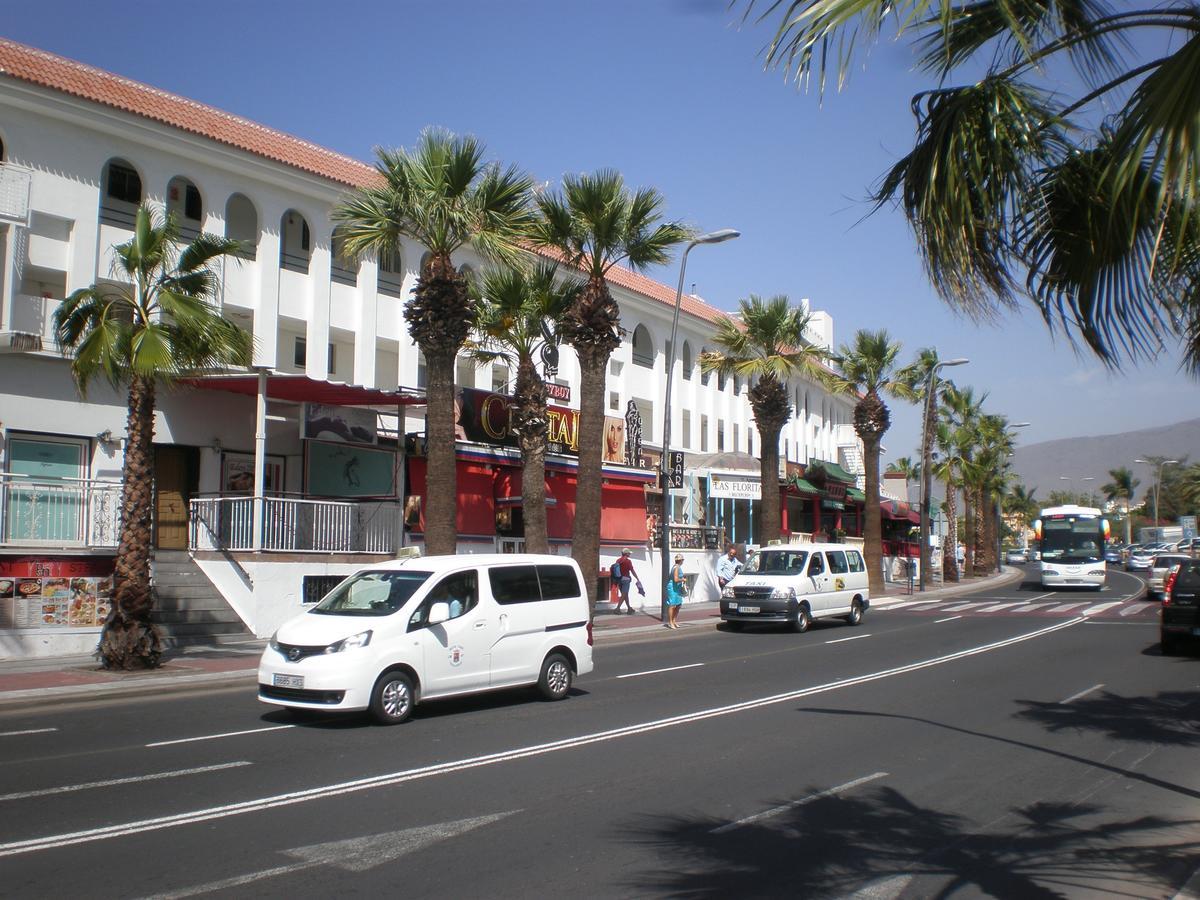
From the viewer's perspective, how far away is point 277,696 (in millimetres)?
11539

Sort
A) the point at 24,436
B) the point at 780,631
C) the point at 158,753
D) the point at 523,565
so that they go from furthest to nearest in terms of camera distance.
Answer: the point at 780,631 → the point at 24,436 → the point at 523,565 → the point at 158,753

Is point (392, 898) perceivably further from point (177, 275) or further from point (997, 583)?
point (997, 583)

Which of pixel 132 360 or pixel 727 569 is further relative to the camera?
pixel 727 569

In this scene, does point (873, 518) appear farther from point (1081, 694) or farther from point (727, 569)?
point (1081, 694)

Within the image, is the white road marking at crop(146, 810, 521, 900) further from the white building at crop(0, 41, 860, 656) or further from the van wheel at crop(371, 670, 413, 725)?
the white building at crop(0, 41, 860, 656)

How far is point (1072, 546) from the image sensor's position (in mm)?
45031

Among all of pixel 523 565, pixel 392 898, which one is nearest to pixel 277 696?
pixel 523 565

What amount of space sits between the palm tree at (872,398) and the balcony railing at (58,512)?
92.7ft

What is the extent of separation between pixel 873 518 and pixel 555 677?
30.3 metres

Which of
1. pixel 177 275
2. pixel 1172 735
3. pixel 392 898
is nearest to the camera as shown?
pixel 392 898

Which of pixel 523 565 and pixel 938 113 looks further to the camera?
pixel 523 565

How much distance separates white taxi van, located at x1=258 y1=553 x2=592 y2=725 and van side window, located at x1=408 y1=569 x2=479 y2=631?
13 mm

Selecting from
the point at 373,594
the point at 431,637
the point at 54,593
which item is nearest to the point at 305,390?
the point at 54,593

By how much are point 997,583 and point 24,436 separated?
4908 cm
